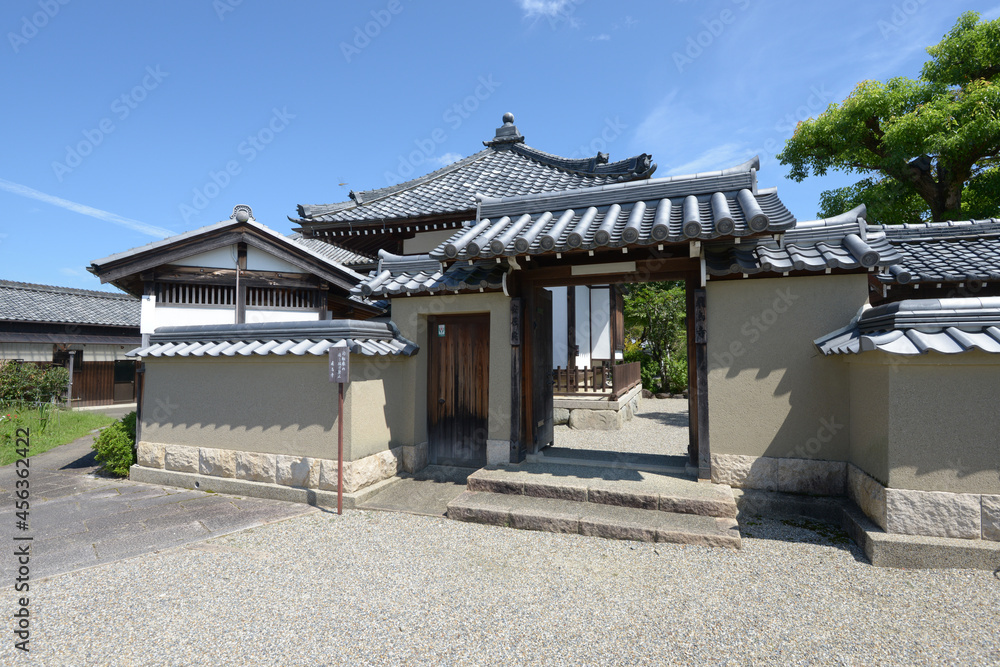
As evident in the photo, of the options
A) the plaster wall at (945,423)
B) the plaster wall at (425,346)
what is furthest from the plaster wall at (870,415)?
the plaster wall at (425,346)

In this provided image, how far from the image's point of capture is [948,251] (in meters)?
8.15

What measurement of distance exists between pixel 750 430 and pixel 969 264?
568 centimetres

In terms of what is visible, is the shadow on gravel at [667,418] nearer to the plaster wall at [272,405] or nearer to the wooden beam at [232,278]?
the plaster wall at [272,405]

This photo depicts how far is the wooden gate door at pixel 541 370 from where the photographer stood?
689cm

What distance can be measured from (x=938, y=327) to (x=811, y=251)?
1.70 metres

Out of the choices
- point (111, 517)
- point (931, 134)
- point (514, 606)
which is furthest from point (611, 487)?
point (931, 134)

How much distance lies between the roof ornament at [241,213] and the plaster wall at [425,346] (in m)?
3.32

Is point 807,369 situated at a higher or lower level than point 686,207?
lower

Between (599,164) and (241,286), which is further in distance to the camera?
(599,164)

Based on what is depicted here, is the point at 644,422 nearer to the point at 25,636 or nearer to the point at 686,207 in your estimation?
the point at 686,207

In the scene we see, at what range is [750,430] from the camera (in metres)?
5.55

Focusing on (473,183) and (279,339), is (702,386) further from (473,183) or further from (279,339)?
(473,183)

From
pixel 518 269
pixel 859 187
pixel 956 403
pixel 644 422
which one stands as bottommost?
pixel 644 422

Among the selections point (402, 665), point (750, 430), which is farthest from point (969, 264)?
point (402, 665)
